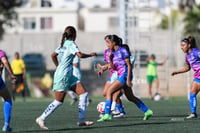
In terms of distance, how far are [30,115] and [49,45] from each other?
27940 mm

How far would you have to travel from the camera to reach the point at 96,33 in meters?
62.2

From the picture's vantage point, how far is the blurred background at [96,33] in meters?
36.5

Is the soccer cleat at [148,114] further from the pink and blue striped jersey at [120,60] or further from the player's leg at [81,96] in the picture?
the player's leg at [81,96]

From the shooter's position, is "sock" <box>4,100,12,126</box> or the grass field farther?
the grass field

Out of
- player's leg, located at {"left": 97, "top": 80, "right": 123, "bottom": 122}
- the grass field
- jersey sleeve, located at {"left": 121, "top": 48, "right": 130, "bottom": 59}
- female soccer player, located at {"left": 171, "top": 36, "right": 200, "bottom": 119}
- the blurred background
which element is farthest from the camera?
the blurred background

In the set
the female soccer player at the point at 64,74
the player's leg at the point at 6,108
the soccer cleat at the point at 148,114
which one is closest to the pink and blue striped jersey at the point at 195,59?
the soccer cleat at the point at 148,114

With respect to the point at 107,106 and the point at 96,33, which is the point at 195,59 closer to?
the point at 107,106

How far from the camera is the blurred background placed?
36.5 meters

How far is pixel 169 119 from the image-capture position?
18.6 meters

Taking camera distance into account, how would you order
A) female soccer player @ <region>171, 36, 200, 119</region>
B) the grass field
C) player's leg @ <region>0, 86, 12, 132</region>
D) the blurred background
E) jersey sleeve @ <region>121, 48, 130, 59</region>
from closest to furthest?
player's leg @ <region>0, 86, 12, 132</region> → the grass field → jersey sleeve @ <region>121, 48, 130, 59</region> → female soccer player @ <region>171, 36, 200, 119</region> → the blurred background

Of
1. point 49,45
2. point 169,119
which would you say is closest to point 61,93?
point 169,119

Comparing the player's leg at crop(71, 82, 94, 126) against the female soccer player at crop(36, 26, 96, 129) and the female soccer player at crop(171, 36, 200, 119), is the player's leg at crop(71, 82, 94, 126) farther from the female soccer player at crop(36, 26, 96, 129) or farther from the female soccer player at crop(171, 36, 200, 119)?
the female soccer player at crop(171, 36, 200, 119)

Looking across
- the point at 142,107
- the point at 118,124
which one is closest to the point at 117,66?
the point at 142,107

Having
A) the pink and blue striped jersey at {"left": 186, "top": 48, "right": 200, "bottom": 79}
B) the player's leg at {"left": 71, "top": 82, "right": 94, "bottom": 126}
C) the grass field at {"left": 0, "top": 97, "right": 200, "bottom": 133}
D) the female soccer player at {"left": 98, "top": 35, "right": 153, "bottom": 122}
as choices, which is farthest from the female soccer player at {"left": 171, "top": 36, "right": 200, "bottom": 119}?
the player's leg at {"left": 71, "top": 82, "right": 94, "bottom": 126}
